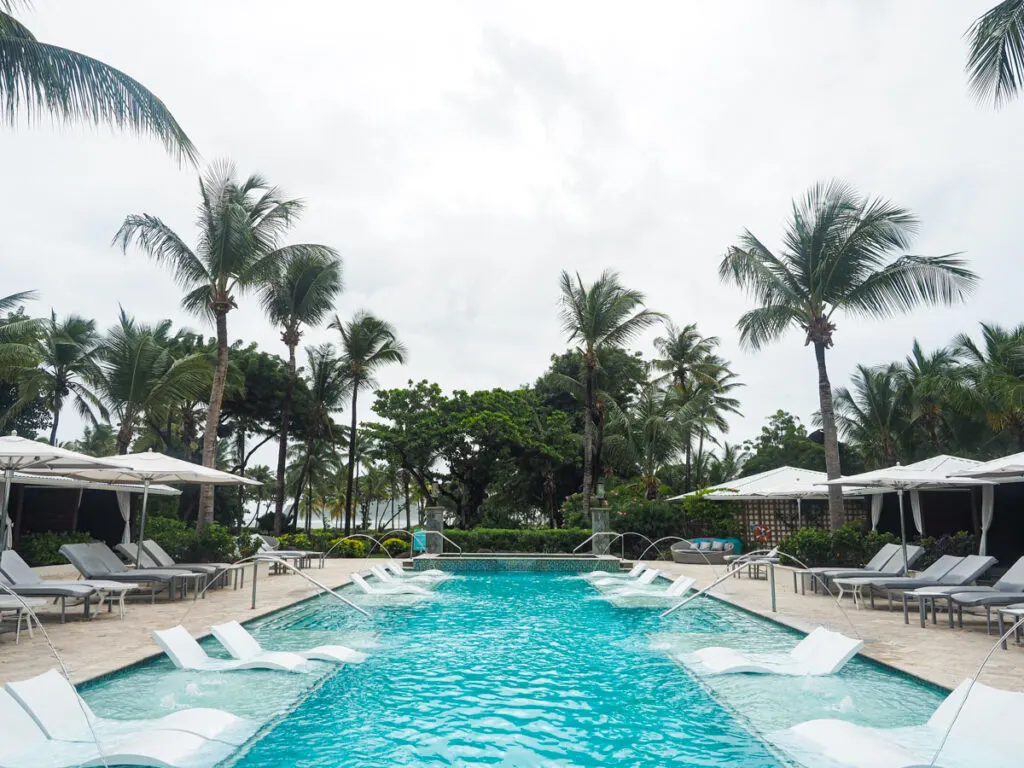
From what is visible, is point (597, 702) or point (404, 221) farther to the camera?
point (404, 221)

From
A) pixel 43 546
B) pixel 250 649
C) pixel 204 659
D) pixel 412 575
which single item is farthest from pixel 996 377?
pixel 43 546

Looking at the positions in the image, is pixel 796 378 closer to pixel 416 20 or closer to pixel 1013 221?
pixel 1013 221

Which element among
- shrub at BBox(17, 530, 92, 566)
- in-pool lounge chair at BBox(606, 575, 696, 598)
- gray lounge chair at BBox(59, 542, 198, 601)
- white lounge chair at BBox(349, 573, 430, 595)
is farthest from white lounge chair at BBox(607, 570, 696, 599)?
shrub at BBox(17, 530, 92, 566)

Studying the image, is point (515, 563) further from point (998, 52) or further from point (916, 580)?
point (998, 52)

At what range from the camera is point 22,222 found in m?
12.2

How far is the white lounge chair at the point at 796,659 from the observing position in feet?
22.6

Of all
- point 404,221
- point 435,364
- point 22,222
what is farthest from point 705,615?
point 435,364

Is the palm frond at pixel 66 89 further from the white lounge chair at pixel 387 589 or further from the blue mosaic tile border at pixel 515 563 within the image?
the blue mosaic tile border at pixel 515 563

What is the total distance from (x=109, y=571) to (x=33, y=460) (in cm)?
242

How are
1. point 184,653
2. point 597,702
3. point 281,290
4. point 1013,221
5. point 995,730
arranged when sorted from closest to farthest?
point 995,730, point 597,702, point 184,653, point 1013,221, point 281,290

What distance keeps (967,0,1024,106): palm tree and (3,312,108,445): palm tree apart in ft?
85.3

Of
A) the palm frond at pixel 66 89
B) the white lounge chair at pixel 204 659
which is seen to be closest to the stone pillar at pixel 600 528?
the white lounge chair at pixel 204 659

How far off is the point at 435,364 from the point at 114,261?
698 inches

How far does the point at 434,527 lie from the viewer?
21562mm
